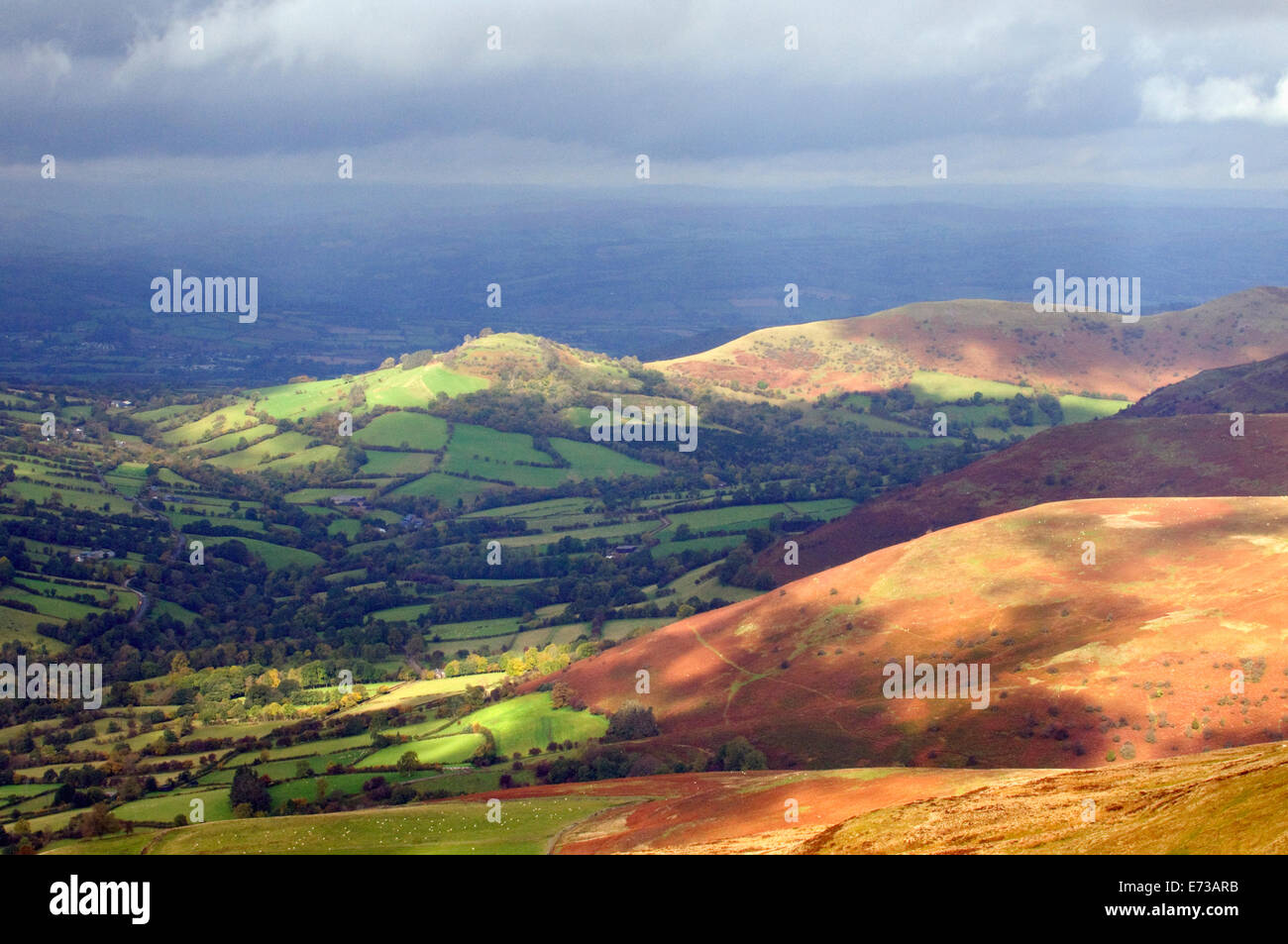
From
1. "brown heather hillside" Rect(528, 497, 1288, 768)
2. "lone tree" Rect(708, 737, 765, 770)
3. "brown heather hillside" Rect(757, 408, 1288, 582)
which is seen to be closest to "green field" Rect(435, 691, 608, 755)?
"brown heather hillside" Rect(528, 497, 1288, 768)

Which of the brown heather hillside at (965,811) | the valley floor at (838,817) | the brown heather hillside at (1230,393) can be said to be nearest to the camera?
the brown heather hillside at (965,811)

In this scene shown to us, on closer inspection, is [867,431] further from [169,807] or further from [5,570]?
[169,807]

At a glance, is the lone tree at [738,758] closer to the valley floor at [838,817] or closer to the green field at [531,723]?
the valley floor at [838,817]

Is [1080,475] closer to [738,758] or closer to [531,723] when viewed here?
[738,758]

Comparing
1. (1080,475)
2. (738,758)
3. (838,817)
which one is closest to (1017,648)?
(738,758)

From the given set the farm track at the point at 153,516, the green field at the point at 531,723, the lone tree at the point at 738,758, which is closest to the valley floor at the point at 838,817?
the lone tree at the point at 738,758
